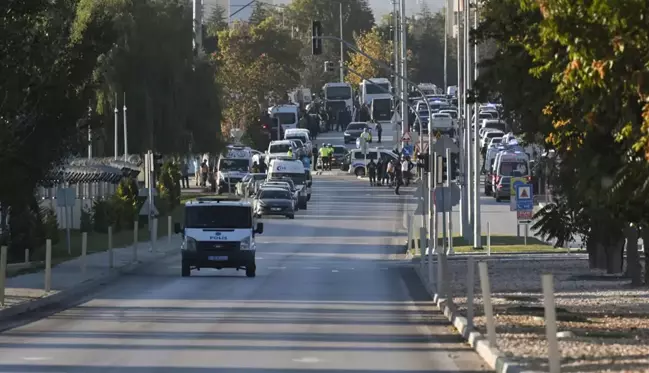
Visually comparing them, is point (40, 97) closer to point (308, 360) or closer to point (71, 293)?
point (71, 293)

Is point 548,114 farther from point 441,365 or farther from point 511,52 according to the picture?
point 441,365

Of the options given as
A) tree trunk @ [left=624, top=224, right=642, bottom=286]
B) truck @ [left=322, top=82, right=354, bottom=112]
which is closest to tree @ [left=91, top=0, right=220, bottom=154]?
tree trunk @ [left=624, top=224, right=642, bottom=286]

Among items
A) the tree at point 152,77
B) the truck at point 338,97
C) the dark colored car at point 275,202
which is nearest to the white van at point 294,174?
the tree at point 152,77

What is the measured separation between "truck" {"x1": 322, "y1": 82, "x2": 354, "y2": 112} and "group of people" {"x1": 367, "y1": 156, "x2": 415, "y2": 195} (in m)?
43.5

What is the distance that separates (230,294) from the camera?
31.0m

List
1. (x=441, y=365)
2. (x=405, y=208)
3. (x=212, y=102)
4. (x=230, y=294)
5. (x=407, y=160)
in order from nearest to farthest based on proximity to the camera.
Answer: (x=441, y=365) < (x=230, y=294) < (x=405, y=208) < (x=212, y=102) < (x=407, y=160)

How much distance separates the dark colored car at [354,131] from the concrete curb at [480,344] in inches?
3361

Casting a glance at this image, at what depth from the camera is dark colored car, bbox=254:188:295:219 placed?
6769 cm

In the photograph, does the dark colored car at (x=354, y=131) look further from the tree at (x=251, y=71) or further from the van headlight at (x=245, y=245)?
the van headlight at (x=245, y=245)

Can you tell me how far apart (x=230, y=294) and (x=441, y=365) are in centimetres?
1384

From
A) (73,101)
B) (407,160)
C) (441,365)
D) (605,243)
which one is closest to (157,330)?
(441,365)

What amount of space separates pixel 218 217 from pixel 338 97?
315ft

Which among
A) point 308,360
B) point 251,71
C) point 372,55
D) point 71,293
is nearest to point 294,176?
point 251,71

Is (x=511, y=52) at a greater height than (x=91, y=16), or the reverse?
(x=91, y=16)
